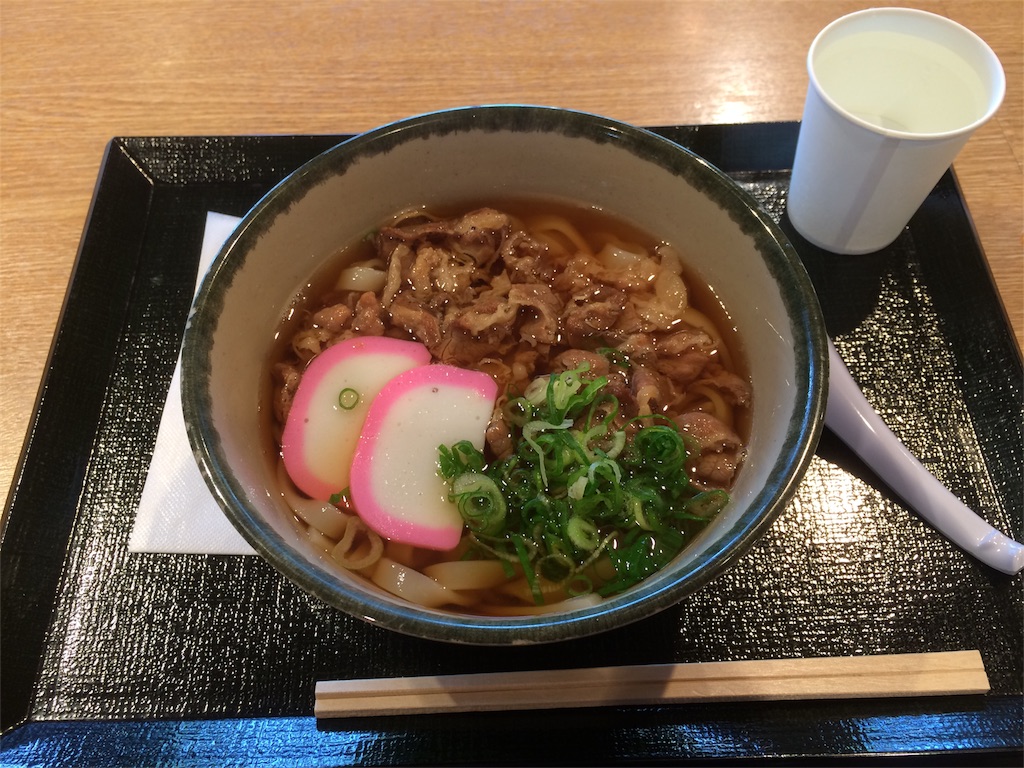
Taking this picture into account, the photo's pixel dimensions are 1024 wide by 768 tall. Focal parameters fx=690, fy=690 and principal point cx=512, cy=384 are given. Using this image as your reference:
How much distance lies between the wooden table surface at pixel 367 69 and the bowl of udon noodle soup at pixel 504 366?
0.83 meters

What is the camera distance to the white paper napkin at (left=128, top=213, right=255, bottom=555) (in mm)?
1440

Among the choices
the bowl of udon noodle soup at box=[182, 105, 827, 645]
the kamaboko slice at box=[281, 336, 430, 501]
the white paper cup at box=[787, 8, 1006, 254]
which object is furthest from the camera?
the white paper cup at box=[787, 8, 1006, 254]

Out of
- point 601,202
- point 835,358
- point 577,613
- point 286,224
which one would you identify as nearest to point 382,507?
point 577,613

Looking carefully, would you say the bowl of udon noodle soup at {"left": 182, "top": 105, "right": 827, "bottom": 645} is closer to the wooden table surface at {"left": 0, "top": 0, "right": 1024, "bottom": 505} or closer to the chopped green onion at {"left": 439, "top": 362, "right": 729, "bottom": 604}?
the chopped green onion at {"left": 439, "top": 362, "right": 729, "bottom": 604}

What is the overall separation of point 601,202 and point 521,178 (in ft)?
0.64

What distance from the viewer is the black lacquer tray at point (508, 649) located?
127 cm

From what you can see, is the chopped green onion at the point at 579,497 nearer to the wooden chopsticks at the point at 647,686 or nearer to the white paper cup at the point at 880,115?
the wooden chopsticks at the point at 647,686

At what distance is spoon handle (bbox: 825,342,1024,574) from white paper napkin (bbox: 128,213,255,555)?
4.17 ft

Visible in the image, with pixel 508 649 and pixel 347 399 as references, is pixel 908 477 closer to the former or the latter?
pixel 508 649

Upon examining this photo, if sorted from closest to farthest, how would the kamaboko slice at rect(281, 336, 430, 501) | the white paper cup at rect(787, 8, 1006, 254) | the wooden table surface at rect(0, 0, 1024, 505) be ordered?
1. the kamaboko slice at rect(281, 336, 430, 501)
2. the white paper cup at rect(787, 8, 1006, 254)
3. the wooden table surface at rect(0, 0, 1024, 505)

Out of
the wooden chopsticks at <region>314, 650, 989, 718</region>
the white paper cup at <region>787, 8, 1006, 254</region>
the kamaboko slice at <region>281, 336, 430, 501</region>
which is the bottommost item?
the wooden chopsticks at <region>314, 650, 989, 718</region>

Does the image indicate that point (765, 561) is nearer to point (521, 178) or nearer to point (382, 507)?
point (382, 507)

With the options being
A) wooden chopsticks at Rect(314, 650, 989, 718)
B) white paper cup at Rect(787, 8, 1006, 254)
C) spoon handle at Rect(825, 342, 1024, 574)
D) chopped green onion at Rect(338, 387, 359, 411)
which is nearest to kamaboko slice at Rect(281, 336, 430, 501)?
chopped green onion at Rect(338, 387, 359, 411)

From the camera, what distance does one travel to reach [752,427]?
4.57 ft
